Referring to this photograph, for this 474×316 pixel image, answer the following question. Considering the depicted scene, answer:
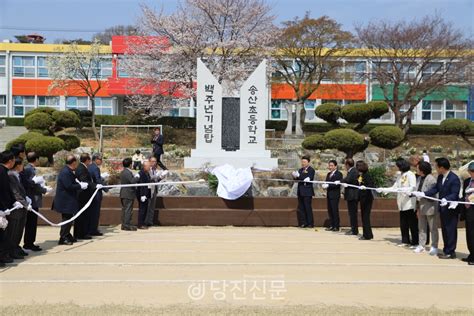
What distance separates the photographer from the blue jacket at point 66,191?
998cm

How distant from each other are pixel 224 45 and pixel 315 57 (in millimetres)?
6862

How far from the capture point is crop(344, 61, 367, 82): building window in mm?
38438

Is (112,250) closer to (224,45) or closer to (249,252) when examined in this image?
(249,252)

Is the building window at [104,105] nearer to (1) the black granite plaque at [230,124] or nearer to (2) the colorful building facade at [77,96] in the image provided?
(2) the colorful building facade at [77,96]

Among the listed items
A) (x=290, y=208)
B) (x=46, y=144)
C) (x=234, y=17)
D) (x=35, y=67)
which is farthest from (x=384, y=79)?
(x=35, y=67)

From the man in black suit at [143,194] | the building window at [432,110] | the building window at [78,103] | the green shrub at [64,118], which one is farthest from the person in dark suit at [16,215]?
the building window at [432,110]

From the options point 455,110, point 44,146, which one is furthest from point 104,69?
point 455,110

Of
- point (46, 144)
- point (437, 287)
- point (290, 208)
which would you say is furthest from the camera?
point (46, 144)

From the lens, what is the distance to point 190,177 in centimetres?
1709

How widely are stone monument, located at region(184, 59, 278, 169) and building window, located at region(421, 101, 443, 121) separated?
3035cm

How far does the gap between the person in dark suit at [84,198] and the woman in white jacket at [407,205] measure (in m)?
5.75

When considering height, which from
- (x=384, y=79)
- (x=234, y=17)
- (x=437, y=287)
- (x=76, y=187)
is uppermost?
(x=234, y=17)

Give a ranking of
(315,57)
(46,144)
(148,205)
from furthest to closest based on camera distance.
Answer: (315,57)
(46,144)
(148,205)

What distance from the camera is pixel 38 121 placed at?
2825 cm
